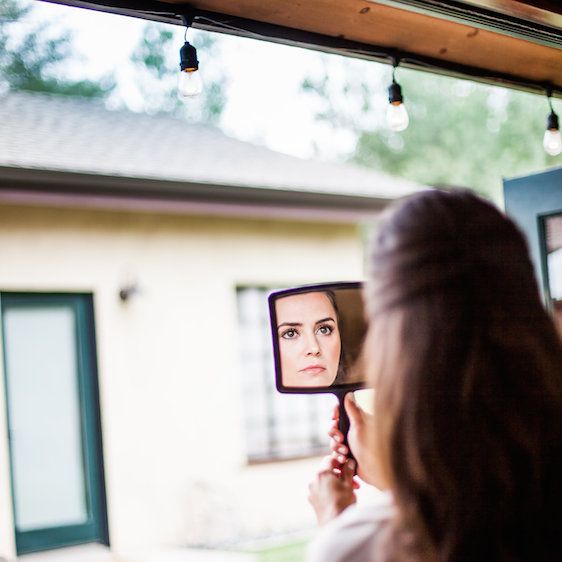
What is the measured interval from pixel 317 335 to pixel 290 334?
0.05 meters

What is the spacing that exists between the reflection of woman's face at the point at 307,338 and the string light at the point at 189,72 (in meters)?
1.11

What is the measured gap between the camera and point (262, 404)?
7.66 m

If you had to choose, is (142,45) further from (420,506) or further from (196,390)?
(420,506)

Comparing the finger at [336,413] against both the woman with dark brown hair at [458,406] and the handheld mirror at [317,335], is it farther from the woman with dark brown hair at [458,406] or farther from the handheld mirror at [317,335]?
the woman with dark brown hair at [458,406]

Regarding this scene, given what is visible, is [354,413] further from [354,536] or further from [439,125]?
[439,125]

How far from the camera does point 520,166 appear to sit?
17.2 m

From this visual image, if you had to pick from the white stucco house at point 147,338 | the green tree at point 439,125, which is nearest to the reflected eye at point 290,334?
the white stucco house at point 147,338

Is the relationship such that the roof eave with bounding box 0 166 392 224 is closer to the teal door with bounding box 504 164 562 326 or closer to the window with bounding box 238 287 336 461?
the window with bounding box 238 287 336 461

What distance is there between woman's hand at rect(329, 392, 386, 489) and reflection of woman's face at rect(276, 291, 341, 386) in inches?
6.1

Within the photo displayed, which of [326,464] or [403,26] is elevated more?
[403,26]

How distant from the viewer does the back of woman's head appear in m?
0.92

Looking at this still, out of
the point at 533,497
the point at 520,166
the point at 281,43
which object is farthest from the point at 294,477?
the point at 520,166

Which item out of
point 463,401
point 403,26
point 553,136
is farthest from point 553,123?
point 463,401

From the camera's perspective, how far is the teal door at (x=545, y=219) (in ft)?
9.82
